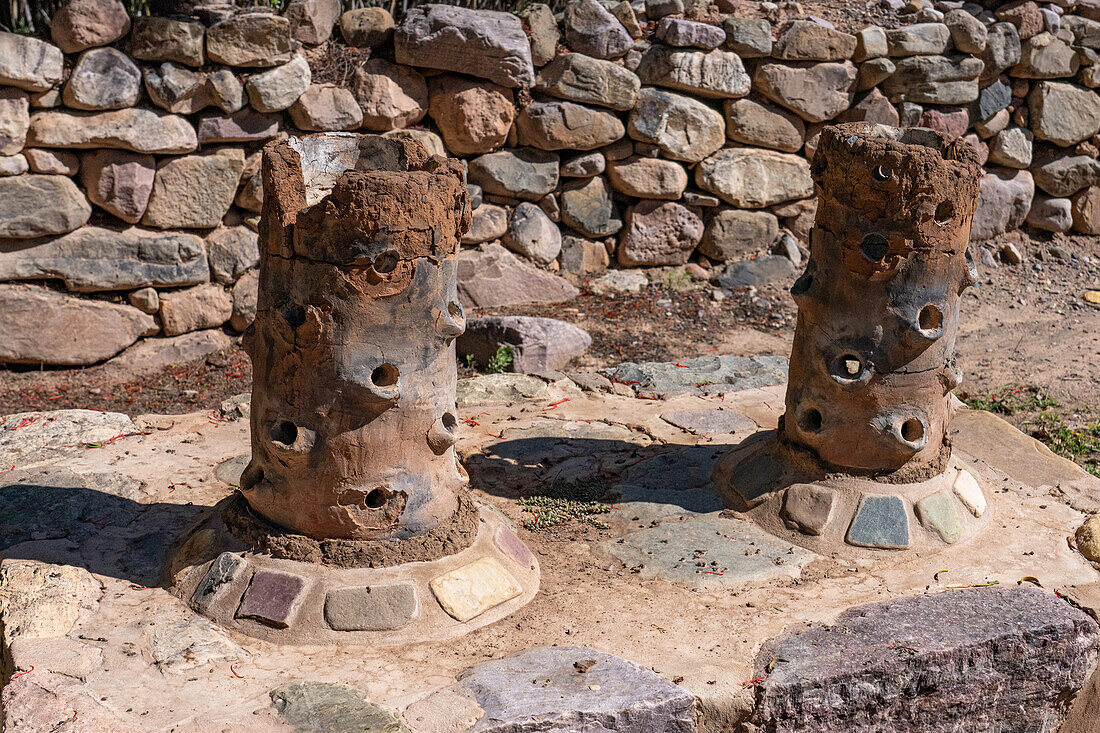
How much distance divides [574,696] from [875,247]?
251 centimetres

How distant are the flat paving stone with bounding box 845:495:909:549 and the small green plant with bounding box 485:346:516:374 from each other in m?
3.02

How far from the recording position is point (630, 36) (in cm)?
845

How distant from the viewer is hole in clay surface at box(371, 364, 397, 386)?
4.00 meters

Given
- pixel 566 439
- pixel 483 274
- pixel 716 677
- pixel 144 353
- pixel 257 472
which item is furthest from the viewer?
pixel 483 274

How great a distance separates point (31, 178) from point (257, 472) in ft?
11.9

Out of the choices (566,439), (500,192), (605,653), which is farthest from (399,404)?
(500,192)

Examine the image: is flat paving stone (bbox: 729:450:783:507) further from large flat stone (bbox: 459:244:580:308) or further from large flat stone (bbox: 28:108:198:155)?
large flat stone (bbox: 28:108:198:155)

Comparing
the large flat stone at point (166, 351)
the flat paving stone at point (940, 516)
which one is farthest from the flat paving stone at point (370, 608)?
the large flat stone at point (166, 351)

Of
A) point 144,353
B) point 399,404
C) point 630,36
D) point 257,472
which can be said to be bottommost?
point 144,353

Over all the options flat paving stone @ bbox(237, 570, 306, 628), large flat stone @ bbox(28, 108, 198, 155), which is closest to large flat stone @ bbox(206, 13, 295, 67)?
large flat stone @ bbox(28, 108, 198, 155)

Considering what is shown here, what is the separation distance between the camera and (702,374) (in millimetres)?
7074

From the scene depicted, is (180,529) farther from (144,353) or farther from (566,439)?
(144,353)

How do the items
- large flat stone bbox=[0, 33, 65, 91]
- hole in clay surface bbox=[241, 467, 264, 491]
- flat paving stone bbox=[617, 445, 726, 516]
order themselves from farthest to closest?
large flat stone bbox=[0, 33, 65, 91], flat paving stone bbox=[617, 445, 726, 516], hole in clay surface bbox=[241, 467, 264, 491]

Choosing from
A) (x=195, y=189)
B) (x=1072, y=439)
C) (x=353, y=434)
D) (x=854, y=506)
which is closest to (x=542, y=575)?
(x=353, y=434)
